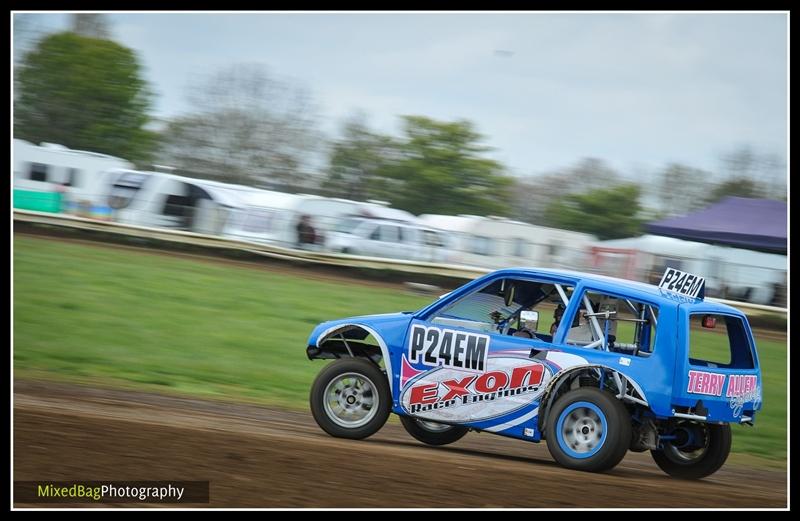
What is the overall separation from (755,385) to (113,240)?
17449 millimetres

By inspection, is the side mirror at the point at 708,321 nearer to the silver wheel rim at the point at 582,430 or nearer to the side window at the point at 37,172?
the silver wheel rim at the point at 582,430

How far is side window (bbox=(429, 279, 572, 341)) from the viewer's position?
852 cm

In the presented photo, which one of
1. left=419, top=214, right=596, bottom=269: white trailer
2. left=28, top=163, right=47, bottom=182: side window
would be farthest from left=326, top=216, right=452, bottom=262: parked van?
left=28, top=163, right=47, bottom=182: side window

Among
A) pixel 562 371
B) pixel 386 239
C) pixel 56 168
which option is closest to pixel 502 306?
pixel 562 371

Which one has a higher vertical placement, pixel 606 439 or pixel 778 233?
pixel 778 233

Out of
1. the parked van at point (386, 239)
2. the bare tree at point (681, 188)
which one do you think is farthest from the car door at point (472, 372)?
the bare tree at point (681, 188)

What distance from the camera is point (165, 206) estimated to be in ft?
77.2

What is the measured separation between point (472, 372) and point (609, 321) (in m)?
1.32

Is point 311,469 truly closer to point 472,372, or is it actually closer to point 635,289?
point 472,372

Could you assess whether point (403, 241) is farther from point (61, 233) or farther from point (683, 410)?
point (683, 410)

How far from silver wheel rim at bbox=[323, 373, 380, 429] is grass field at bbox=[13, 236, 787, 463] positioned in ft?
10.8

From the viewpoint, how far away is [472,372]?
8172mm

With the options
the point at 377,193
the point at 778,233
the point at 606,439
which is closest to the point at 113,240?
the point at 377,193
